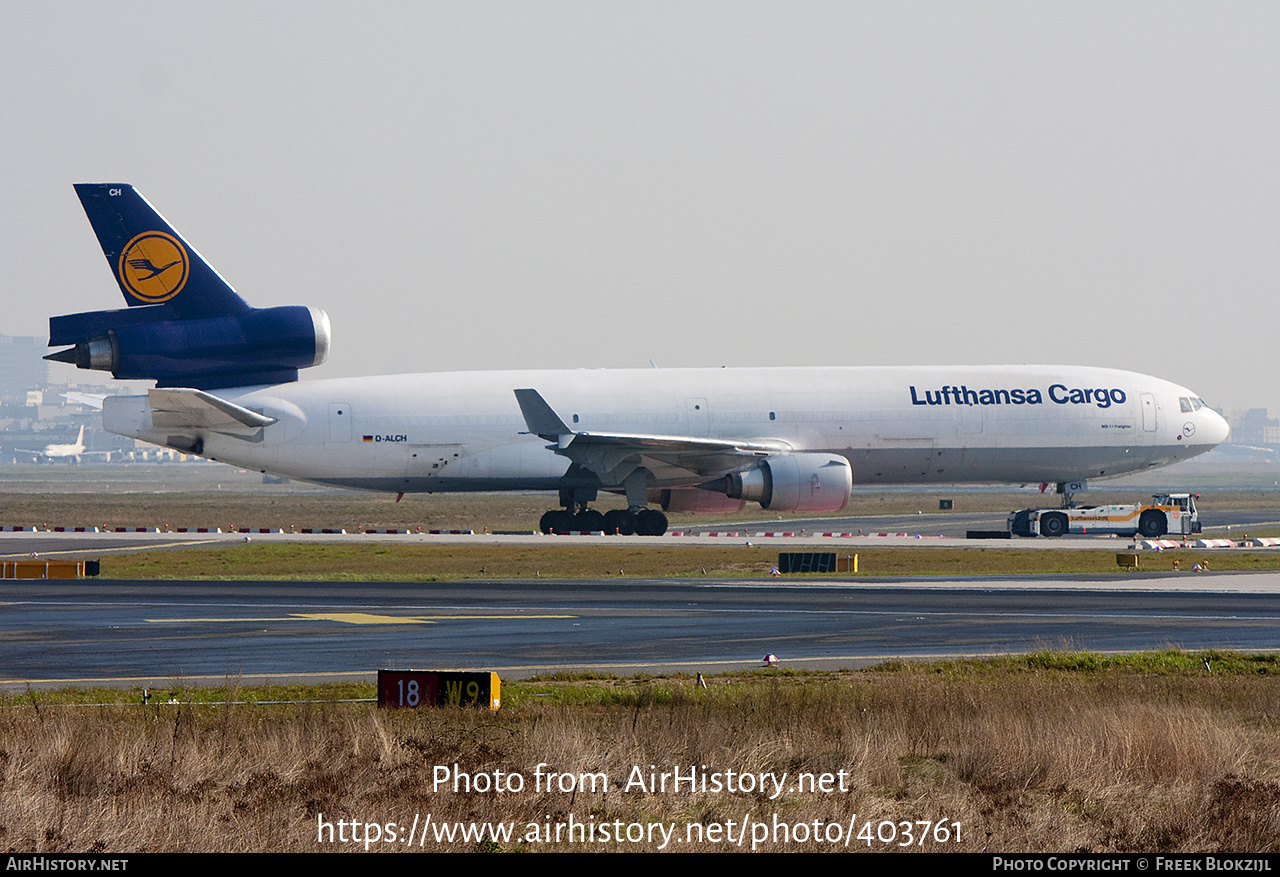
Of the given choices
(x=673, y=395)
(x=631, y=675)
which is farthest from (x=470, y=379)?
(x=631, y=675)

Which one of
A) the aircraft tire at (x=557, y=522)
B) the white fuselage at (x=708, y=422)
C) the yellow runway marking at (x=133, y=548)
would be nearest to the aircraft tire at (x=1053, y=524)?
the white fuselage at (x=708, y=422)

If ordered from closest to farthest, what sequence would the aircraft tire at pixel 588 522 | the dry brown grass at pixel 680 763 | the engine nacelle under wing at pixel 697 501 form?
1. the dry brown grass at pixel 680 763
2. the aircraft tire at pixel 588 522
3. the engine nacelle under wing at pixel 697 501

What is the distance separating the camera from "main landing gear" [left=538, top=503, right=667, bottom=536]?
5409 centimetres

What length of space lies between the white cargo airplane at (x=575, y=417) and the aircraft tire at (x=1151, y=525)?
7.85 ft

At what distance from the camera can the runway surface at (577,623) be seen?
22.2 metres

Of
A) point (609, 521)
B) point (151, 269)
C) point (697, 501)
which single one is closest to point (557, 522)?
point (609, 521)

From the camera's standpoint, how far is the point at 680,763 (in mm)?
13922

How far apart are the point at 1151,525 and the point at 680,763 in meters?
49.1

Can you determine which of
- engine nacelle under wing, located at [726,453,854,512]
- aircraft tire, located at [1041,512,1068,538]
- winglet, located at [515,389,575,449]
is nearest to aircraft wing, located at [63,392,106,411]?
winglet, located at [515,389,575,449]

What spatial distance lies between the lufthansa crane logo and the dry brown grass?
1454 inches

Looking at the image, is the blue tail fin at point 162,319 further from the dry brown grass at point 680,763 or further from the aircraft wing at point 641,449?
the dry brown grass at point 680,763

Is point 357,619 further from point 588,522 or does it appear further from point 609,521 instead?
point 588,522
